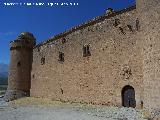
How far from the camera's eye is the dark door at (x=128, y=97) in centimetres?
1788

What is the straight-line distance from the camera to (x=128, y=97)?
18109 mm

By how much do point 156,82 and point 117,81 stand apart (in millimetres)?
5725

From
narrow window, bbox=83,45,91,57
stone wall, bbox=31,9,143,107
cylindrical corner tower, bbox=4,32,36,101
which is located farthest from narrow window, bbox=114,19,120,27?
cylindrical corner tower, bbox=4,32,36,101

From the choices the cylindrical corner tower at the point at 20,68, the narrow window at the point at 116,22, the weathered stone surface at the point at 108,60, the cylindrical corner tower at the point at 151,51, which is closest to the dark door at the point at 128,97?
the weathered stone surface at the point at 108,60

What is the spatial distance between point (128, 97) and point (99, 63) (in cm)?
387

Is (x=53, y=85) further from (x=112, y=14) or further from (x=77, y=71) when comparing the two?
(x=112, y=14)

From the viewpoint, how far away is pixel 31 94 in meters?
33.1

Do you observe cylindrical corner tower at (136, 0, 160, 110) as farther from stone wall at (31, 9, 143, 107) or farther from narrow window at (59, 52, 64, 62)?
narrow window at (59, 52, 64, 62)

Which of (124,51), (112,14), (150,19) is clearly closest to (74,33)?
(112,14)

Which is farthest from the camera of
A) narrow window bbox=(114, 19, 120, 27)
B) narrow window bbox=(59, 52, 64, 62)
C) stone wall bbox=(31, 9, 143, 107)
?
narrow window bbox=(59, 52, 64, 62)

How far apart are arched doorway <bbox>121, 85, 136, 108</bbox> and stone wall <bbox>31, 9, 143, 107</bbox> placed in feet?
1.02

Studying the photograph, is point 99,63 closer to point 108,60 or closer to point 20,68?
point 108,60

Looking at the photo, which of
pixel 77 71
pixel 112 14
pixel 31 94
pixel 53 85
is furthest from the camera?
pixel 31 94

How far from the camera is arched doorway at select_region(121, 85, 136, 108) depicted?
58.6 feet
